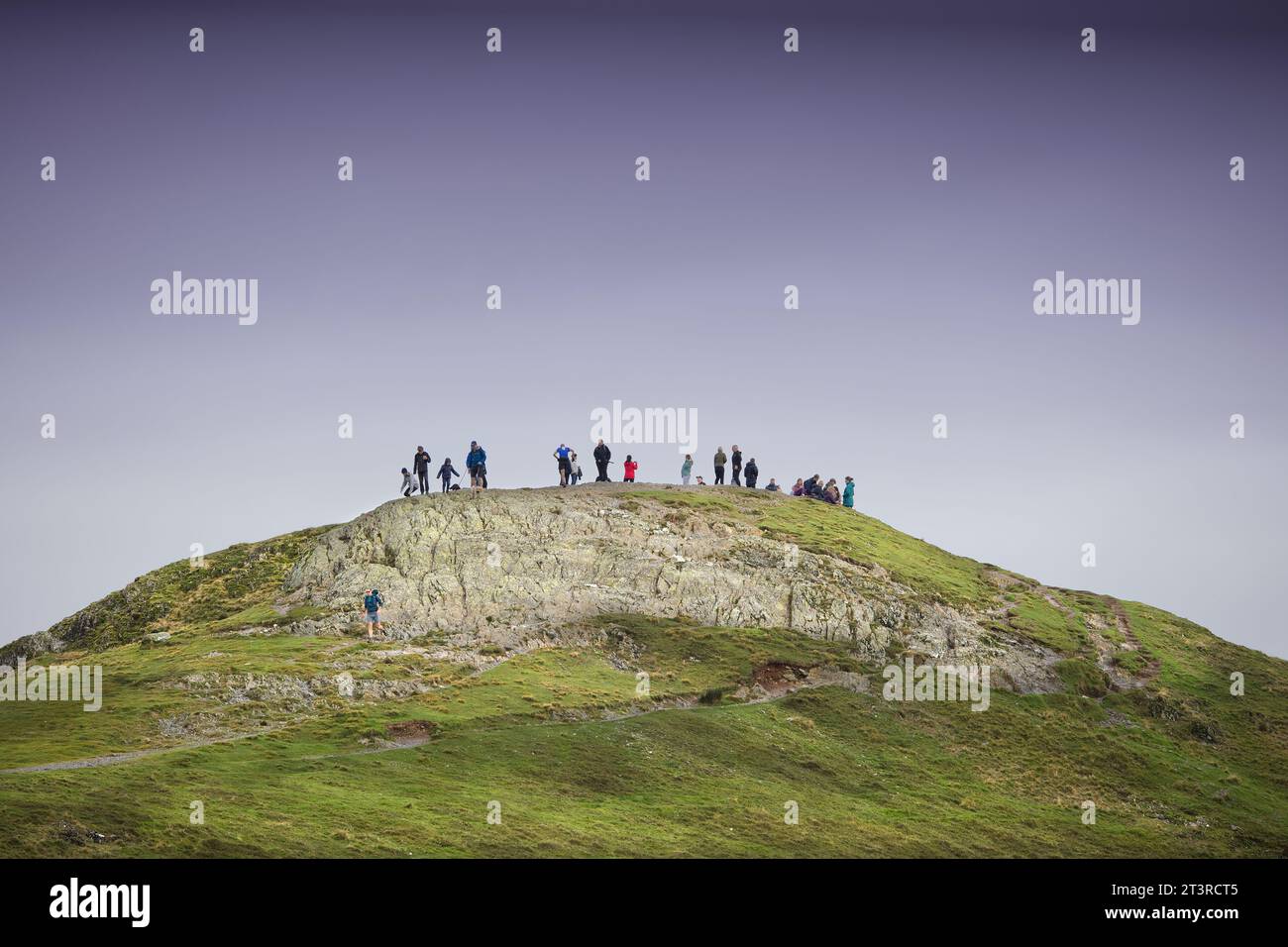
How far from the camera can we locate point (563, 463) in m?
90.0

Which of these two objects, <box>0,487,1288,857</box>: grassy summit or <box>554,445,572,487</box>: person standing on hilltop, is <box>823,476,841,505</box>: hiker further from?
<box>554,445,572,487</box>: person standing on hilltop

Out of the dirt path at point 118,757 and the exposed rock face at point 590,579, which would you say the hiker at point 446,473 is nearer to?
the exposed rock face at point 590,579

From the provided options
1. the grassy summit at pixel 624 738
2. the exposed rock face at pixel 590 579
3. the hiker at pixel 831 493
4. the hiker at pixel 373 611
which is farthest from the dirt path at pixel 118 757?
the hiker at pixel 831 493

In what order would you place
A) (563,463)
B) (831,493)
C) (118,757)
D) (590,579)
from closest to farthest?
1. (118,757)
2. (590,579)
3. (563,463)
4. (831,493)

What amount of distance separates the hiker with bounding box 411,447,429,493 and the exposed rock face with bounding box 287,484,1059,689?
4.09 feet

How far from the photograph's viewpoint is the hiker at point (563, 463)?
8975cm

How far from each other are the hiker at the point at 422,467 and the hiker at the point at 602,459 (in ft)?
48.5

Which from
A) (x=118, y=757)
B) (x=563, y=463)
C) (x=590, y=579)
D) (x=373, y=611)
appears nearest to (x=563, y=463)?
(x=563, y=463)

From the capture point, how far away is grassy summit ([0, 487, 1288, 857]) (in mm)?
46500

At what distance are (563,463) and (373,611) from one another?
2397 cm

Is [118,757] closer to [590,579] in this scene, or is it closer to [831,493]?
[590,579]
